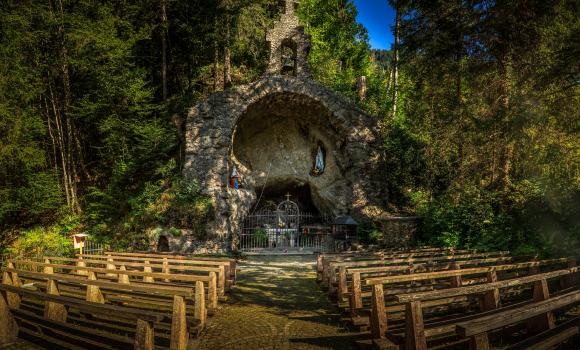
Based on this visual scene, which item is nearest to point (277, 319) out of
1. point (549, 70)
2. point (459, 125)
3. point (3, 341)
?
point (3, 341)

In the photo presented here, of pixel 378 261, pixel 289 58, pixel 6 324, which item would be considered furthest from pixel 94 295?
pixel 289 58

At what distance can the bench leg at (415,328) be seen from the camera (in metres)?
2.75

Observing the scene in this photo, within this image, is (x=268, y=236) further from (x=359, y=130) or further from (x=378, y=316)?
(x=378, y=316)

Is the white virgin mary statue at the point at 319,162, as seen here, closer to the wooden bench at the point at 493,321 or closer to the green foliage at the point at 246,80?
the green foliage at the point at 246,80

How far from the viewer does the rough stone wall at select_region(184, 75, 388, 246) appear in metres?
13.2

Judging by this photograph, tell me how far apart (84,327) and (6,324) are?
1823 mm

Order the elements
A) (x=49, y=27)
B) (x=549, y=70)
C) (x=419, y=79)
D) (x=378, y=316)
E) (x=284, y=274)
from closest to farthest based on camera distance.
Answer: (x=378, y=316)
(x=549, y=70)
(x=284, y=274)
(x=419, y=79)
(x=49, y=27)

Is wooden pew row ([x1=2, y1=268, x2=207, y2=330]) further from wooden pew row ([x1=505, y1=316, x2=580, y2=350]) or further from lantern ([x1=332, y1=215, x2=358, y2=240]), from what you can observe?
lantern ([x1=332, y1=215, x2=358, y2=240])

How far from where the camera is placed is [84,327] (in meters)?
2.97

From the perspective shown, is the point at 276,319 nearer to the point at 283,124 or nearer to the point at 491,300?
the point at 491,300

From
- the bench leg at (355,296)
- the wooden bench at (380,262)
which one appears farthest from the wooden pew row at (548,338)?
the wooden bench at (380,262)

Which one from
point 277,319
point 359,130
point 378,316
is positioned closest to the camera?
point 378,316

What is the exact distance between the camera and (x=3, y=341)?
379 centimetres

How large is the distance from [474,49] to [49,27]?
1629 centimetres
